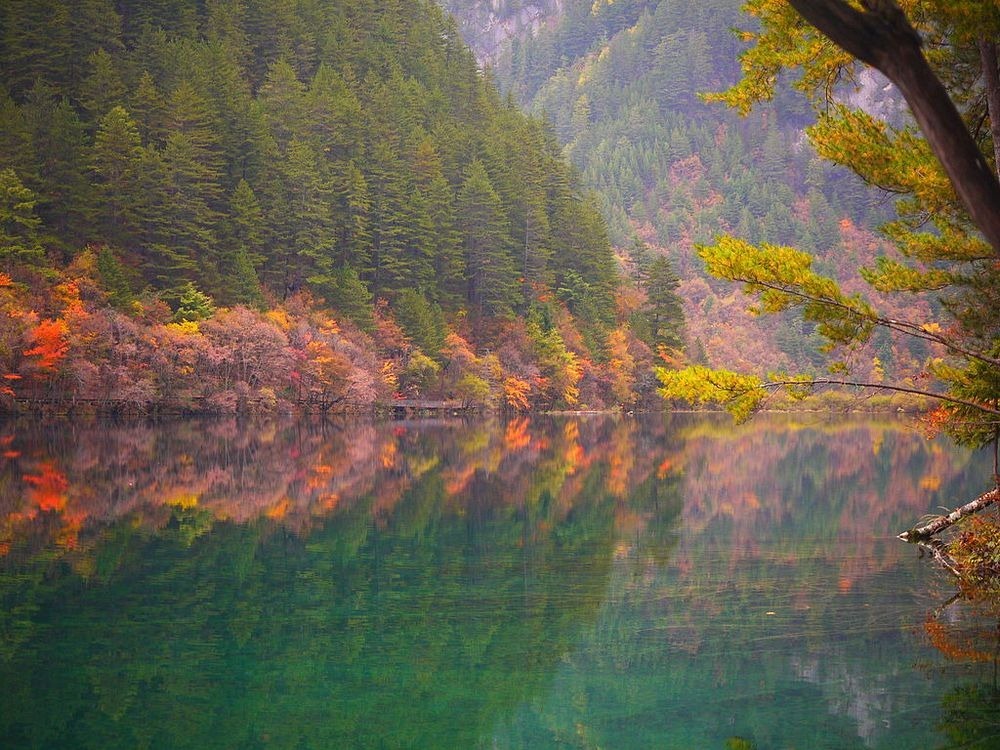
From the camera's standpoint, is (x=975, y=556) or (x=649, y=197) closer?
(x=975, y=556)

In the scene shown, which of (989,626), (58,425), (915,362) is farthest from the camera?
(915,362)

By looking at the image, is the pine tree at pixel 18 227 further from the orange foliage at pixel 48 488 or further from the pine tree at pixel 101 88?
the orange foliage at pixel 48 488

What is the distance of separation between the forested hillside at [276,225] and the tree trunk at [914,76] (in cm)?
4032

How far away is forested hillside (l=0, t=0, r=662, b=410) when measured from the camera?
4925 centimetres

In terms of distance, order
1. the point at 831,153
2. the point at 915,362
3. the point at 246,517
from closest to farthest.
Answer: the point at 831,153
the point at 246,517
the point at 915,362

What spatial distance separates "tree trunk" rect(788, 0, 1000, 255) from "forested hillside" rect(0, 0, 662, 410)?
132 ft

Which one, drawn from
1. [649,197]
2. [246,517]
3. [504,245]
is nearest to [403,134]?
[504,245]

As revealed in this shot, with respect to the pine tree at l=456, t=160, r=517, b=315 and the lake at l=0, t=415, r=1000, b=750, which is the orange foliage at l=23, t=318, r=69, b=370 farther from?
the pine tree at l=456, t=160, r=517, b=315

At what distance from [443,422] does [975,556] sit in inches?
1827

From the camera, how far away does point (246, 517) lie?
58.9 ft

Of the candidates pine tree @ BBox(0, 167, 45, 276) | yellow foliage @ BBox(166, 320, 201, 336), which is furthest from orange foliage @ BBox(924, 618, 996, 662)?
yellow foliage @ BBox(166, 320, 201, 336)

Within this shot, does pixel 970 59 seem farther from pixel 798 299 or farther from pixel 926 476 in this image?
pixel 926 476

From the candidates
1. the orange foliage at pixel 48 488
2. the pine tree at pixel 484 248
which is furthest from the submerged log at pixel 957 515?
the pine tree at pixel 484 248

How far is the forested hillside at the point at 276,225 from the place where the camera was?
4925cm
